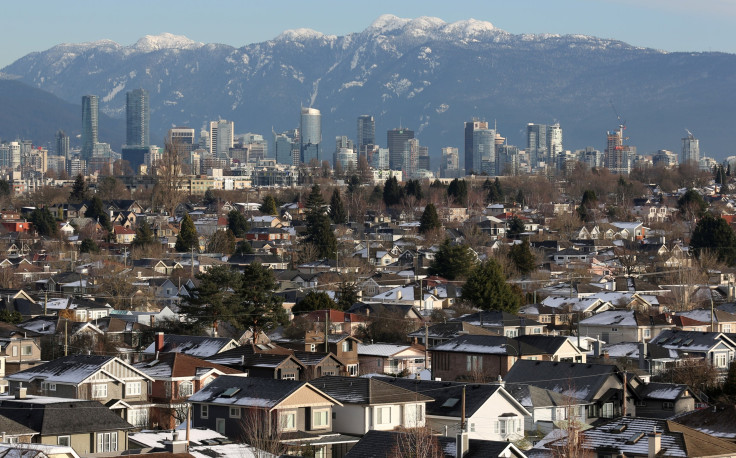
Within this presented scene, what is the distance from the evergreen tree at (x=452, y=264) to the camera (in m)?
70.6

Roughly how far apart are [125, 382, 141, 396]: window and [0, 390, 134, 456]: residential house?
6406mm

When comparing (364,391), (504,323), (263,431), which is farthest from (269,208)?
(263,431)

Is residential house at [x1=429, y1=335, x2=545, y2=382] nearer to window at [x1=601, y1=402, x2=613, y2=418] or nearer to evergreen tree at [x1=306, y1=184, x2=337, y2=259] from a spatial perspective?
window at [x1=601, y1=402, x2=613, y2=418]

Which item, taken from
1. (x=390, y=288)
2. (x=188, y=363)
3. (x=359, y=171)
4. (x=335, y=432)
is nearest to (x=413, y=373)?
(x=188, y=363)

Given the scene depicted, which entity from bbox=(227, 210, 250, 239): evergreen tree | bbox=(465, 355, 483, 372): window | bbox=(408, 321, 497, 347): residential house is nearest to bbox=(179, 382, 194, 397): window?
bbox=(465, 355, 483, 372): window

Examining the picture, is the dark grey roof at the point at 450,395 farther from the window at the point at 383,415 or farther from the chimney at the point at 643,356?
the chimney at the point at 643,356

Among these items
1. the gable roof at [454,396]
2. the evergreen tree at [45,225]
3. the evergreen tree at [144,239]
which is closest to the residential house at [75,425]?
the gable roof at [454,396]

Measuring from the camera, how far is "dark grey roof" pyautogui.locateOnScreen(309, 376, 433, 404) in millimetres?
30016

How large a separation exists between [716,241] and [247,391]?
56722 mm

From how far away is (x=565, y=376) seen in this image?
34719 millimetres

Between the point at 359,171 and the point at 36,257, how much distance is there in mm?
88922

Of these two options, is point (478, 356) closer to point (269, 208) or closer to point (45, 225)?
point (45, 225)

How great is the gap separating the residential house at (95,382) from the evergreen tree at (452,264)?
37593mm

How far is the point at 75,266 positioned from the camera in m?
77.1
